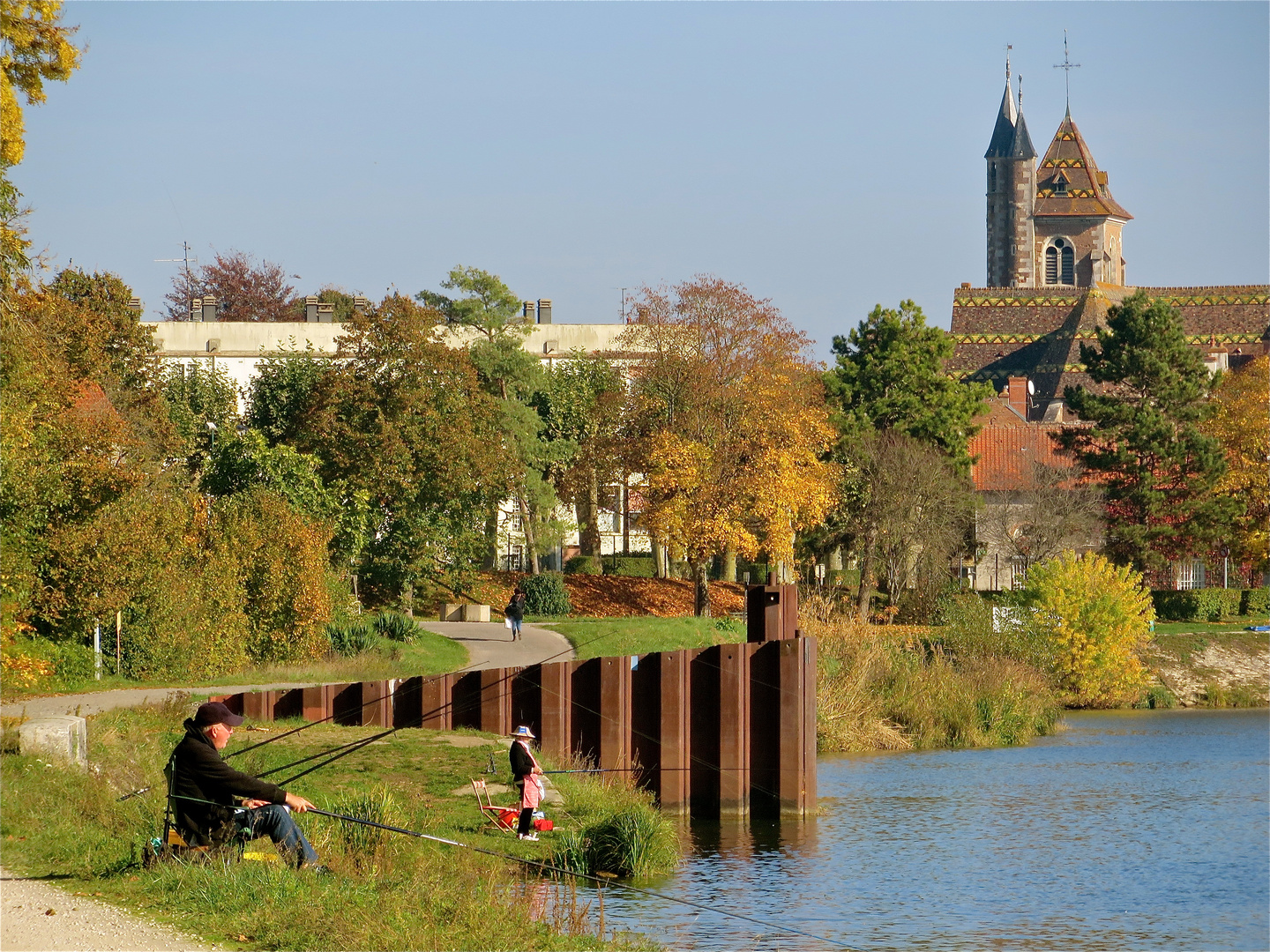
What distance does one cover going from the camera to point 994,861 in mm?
22719

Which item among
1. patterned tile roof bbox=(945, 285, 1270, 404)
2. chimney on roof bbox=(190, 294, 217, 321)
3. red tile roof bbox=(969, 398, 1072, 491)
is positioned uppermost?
patterned tile roof bbox=(945, 285, 1270, 404)

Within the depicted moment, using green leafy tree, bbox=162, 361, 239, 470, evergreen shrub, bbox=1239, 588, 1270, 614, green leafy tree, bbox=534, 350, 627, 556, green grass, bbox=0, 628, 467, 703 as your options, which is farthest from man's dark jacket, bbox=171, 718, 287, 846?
evergreen shrub, bbox=1239, 588, 1270, 614

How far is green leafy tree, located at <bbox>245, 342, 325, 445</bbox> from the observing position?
5319 centimetres

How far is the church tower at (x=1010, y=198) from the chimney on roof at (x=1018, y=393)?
39.9 m

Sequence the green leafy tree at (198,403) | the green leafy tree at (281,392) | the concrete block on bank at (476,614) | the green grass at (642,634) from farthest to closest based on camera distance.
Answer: the green leafy tree at (198,403) → the green leafy tree at (281,392) → the concrete block on bank at (476,614) → the green grass at (642,634)

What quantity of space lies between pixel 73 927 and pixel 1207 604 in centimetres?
5124

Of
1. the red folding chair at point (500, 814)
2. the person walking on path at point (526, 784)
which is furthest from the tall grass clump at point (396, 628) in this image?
the person walking on path at point (526, 784)

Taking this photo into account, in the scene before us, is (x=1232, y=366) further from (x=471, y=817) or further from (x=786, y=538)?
(x=471, y=817)

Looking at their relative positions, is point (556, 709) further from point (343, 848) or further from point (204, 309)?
point (204, 309)

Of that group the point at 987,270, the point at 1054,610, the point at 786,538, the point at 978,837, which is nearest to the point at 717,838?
the point at 978,837

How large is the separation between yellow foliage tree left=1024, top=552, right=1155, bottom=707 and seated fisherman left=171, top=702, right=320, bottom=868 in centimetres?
3381

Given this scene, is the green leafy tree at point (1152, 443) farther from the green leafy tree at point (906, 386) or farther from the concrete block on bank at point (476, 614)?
the concrete block on bank at point (476, 614)

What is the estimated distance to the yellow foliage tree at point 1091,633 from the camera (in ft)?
143

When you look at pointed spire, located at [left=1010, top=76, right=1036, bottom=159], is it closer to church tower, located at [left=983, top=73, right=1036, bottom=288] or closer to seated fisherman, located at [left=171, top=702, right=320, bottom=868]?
church tower, located at [left=983, top=73, right=1036, bottom=288]
